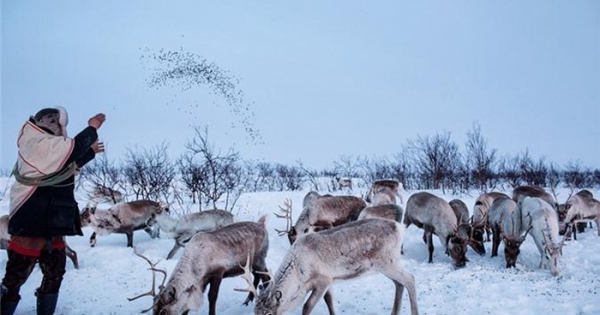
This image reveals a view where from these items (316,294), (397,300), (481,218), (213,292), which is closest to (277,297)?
(316,294)

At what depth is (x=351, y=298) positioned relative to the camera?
6.80 metres

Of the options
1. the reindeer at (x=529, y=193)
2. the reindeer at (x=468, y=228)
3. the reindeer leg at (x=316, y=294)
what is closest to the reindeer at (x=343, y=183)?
the reindeer at (x=529, y=193)

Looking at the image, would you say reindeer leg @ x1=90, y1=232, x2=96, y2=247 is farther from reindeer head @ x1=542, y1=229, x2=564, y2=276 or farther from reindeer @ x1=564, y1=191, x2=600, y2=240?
reindeer @ x1=564, y1=191, x2=600, y2=240

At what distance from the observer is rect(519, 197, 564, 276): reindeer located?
27.9 ft

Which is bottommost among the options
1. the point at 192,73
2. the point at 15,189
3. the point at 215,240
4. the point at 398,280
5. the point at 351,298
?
the point at 351,298

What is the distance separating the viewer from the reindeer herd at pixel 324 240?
5.47 metres

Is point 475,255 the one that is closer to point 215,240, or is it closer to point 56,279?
point 215,240

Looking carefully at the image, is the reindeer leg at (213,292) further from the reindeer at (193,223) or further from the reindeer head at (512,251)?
the reindeer head at (512,251)

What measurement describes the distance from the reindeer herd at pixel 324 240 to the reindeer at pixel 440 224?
22 mm

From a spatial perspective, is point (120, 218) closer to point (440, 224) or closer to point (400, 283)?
point (440, 224)

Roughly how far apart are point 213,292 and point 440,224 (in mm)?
6008

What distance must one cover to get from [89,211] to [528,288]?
9384 millimetres

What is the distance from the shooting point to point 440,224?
33.5ft

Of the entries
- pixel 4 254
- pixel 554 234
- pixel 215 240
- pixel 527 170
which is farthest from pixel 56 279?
pixel 527 170
